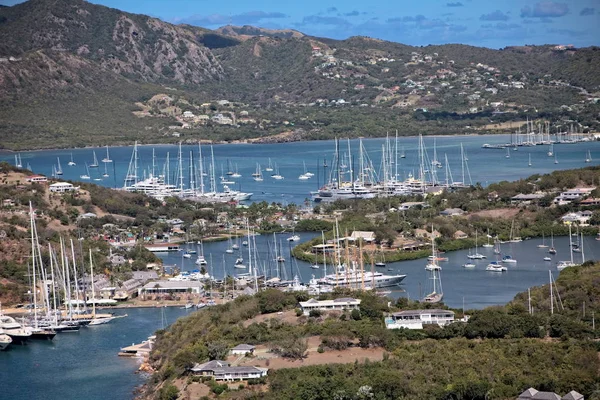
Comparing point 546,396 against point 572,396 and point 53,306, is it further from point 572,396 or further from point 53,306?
point 53,306

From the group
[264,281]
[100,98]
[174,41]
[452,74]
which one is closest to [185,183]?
[264,281]

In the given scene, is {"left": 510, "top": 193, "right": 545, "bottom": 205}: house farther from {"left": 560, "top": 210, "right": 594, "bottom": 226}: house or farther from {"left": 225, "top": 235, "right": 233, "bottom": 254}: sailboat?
{"left": 225, "top": 235, "right": 233, "bottom": 254}: sailboat

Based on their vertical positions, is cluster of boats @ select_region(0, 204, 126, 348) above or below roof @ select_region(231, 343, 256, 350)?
below

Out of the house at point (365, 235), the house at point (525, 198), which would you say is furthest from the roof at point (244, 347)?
the house at point (525, 198)

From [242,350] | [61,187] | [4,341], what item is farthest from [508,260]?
[61,187]

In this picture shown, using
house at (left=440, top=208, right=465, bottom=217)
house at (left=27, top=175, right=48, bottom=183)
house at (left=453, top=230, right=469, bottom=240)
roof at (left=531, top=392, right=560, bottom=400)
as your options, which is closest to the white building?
roof at (left=531, top=392, right=560, bottom=400)
